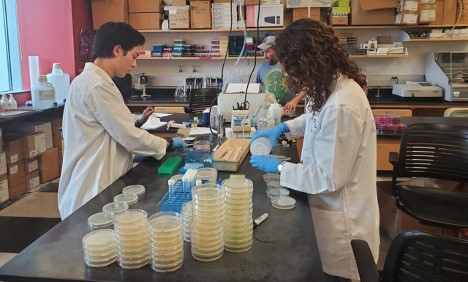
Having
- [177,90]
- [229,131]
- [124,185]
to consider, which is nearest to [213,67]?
[177,90]

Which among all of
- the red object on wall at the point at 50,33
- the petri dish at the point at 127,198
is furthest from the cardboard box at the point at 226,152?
the red object on wall at the point at 50,33

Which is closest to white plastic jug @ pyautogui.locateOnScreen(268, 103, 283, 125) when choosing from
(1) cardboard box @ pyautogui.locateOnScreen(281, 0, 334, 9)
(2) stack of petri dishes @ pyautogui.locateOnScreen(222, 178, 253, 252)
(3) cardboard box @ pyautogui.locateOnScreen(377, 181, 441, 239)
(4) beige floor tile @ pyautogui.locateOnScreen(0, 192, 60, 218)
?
(3) cardboard box @ pyautogui.locateOnScreen(377, 181, 441, 239)

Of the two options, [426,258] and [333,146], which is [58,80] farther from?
[426,258]

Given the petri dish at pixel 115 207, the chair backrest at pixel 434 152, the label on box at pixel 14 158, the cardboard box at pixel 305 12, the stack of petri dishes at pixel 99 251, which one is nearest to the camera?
the stack of petri dishes at pixel 99 251

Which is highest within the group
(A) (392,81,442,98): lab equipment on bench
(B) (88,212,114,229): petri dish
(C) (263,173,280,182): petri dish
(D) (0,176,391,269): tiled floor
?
(A) (392,81,442,98): lab equipment on bench

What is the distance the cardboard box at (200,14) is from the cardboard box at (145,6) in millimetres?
455

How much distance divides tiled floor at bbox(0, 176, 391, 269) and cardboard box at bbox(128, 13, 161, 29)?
7.63 ft

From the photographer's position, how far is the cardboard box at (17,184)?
3717 mm

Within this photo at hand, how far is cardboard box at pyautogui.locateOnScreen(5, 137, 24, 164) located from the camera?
12.0ft

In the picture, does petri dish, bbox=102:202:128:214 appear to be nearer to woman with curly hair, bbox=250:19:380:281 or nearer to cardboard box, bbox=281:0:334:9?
woman with curly hair, bbox=250:19:380:281

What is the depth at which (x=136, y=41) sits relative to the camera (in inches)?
76.2

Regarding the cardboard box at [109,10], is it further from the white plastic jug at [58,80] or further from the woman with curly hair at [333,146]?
the woman with curly hair at [333,146]

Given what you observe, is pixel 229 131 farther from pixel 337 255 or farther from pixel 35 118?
pixel 35 118

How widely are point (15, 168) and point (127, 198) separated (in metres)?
2.87
